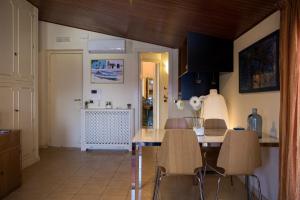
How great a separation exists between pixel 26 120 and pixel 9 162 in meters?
1.27

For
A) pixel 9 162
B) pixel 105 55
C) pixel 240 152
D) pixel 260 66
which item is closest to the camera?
pixel 240 152

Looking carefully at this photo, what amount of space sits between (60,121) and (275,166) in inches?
184

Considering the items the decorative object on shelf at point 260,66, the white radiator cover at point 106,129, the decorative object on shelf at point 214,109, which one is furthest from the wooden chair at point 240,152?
the white radiator cover at point 106,129

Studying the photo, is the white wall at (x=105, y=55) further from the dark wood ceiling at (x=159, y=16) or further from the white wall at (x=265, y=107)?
the white wall at (x=265, y=107)

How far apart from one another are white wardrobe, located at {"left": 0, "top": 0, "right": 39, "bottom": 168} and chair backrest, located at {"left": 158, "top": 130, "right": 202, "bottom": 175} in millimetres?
2452

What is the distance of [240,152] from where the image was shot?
2412mm

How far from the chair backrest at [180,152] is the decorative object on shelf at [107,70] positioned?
3526 mm

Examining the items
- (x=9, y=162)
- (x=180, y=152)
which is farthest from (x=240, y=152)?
(x=9, y=162)

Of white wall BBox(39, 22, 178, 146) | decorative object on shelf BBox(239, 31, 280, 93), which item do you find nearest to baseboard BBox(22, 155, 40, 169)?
white wall BBox(39, 22, 178, 146)

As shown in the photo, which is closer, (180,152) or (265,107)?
(180,152)

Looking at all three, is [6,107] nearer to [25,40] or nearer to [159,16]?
[25,40]

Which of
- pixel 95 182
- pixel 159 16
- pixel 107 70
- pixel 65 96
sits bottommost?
pixel 95 182

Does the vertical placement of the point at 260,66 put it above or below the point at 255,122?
above

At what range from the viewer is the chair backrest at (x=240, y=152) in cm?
240
